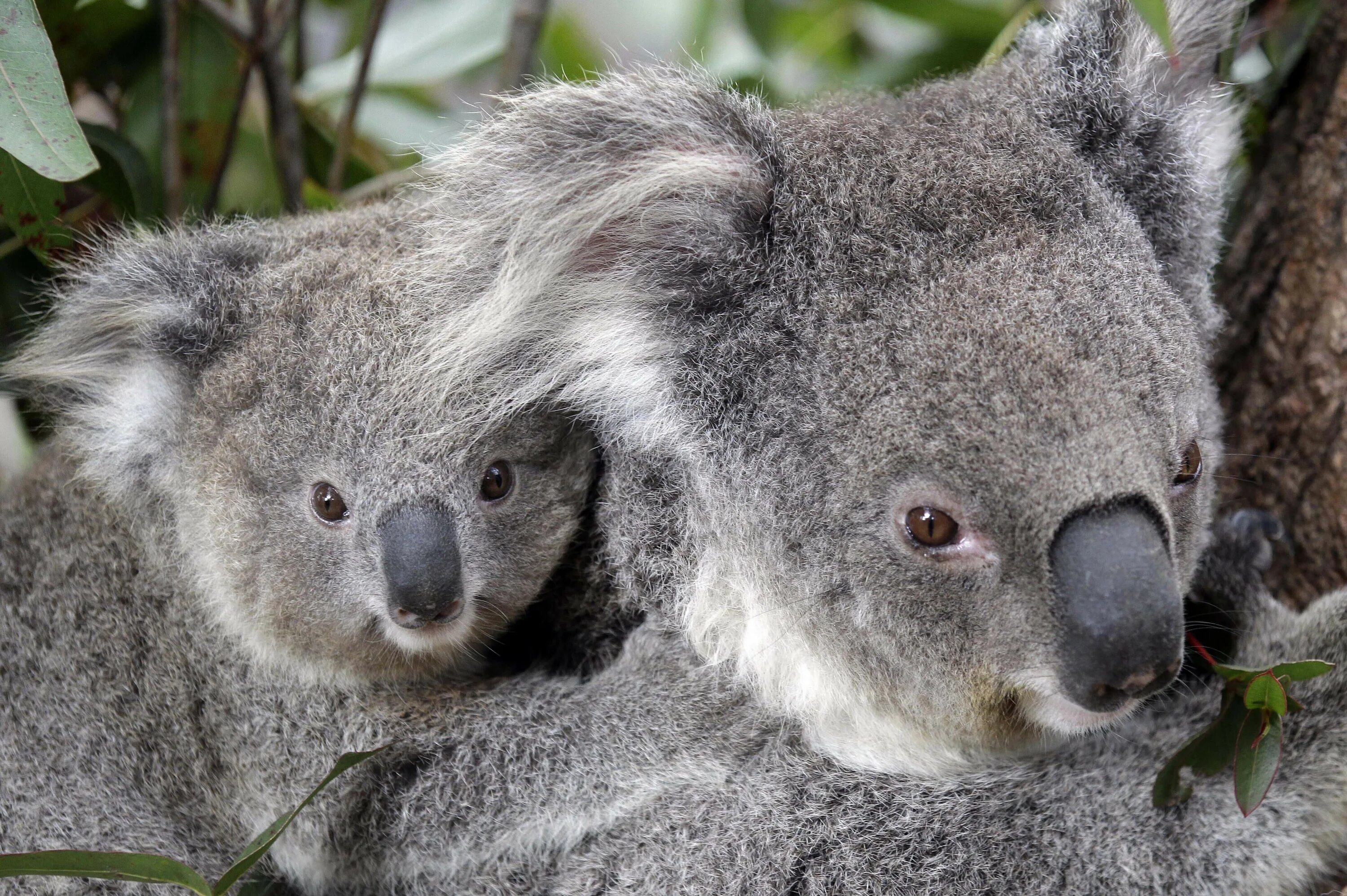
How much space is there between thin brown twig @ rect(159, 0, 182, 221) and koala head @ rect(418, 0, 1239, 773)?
4.11 ft

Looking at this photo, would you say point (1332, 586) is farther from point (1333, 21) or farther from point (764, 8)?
point (764, 8)

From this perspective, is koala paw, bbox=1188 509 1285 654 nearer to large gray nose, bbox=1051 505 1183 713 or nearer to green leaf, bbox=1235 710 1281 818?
green leaf, bbox=1235 710 1281 818

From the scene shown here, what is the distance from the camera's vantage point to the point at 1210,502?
2193 millimetres

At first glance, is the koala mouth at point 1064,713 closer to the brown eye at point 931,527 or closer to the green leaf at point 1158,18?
the brown eye at point 931,527

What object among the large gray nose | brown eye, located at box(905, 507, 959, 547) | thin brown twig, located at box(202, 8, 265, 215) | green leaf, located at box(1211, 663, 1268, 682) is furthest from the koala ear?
thin brown twig, located at box(202, 8, 265, 215)

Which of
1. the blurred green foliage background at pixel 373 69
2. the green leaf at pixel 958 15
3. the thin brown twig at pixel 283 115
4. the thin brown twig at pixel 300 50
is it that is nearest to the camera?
the blurred green foliage background at pixel 373 69

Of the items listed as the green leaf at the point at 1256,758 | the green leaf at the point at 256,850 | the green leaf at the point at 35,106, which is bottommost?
the green leaf at the point at 256,850

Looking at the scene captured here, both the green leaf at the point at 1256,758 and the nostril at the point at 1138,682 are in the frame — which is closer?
the nostril at the point at 1138,682


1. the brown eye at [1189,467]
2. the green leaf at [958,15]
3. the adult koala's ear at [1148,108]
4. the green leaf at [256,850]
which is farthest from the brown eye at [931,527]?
the green leaf at [958,15]

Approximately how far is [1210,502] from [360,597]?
4.99 feet

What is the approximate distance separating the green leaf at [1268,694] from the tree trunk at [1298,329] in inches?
31.6

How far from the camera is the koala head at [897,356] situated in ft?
6.04

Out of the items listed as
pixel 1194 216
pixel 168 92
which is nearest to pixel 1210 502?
pixel 1194 216

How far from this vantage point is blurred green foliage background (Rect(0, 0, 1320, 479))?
291cm
